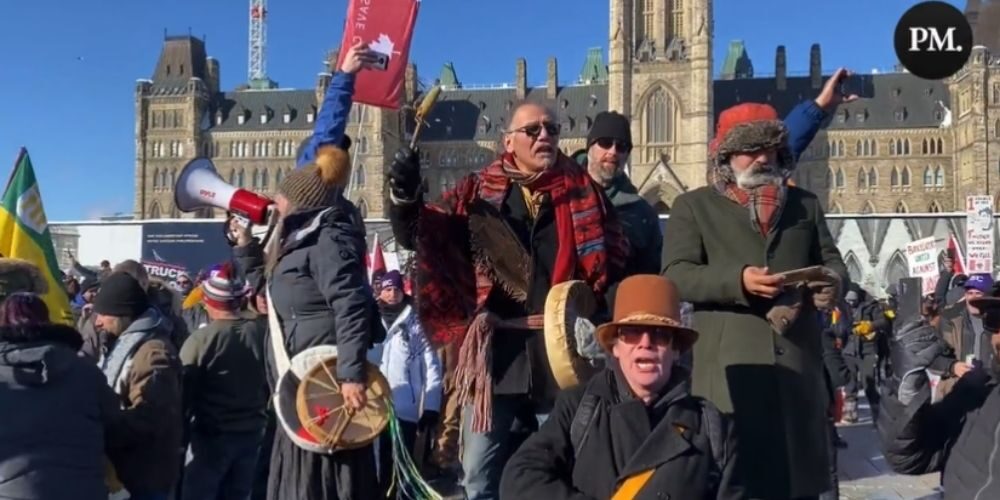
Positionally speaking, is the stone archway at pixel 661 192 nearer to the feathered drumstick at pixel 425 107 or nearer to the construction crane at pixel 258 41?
the construction crane at pixel 258 41

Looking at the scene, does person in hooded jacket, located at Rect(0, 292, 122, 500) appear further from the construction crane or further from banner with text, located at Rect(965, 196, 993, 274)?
the construction crane

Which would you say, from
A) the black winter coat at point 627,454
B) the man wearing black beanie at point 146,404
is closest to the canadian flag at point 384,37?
the man wearing black beanie at point 146,404

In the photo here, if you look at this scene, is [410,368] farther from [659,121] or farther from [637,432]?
[659,121]

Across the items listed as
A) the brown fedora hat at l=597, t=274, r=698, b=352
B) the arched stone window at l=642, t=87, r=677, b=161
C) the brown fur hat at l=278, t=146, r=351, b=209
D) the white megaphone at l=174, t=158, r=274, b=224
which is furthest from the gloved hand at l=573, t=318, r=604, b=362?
the arched stone window at l=642, t=87, r=677, b=161

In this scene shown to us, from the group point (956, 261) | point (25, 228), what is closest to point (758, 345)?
point (25, 228)

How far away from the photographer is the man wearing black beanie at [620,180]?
4605 millimetres

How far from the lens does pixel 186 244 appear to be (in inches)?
916

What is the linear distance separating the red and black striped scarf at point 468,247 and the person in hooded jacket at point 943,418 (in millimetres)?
1227

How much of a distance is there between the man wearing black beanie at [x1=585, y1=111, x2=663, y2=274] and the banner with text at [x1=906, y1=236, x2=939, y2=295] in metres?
9.33

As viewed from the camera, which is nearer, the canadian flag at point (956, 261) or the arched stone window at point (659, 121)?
the canadian flag at point (956, 261)

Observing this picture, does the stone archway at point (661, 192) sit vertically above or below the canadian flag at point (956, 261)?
above

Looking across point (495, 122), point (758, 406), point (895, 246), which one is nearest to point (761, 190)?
point (758, 406)

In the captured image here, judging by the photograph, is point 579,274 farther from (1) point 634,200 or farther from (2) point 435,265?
(1) point 634,200

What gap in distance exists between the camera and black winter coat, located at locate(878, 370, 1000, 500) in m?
2.99
